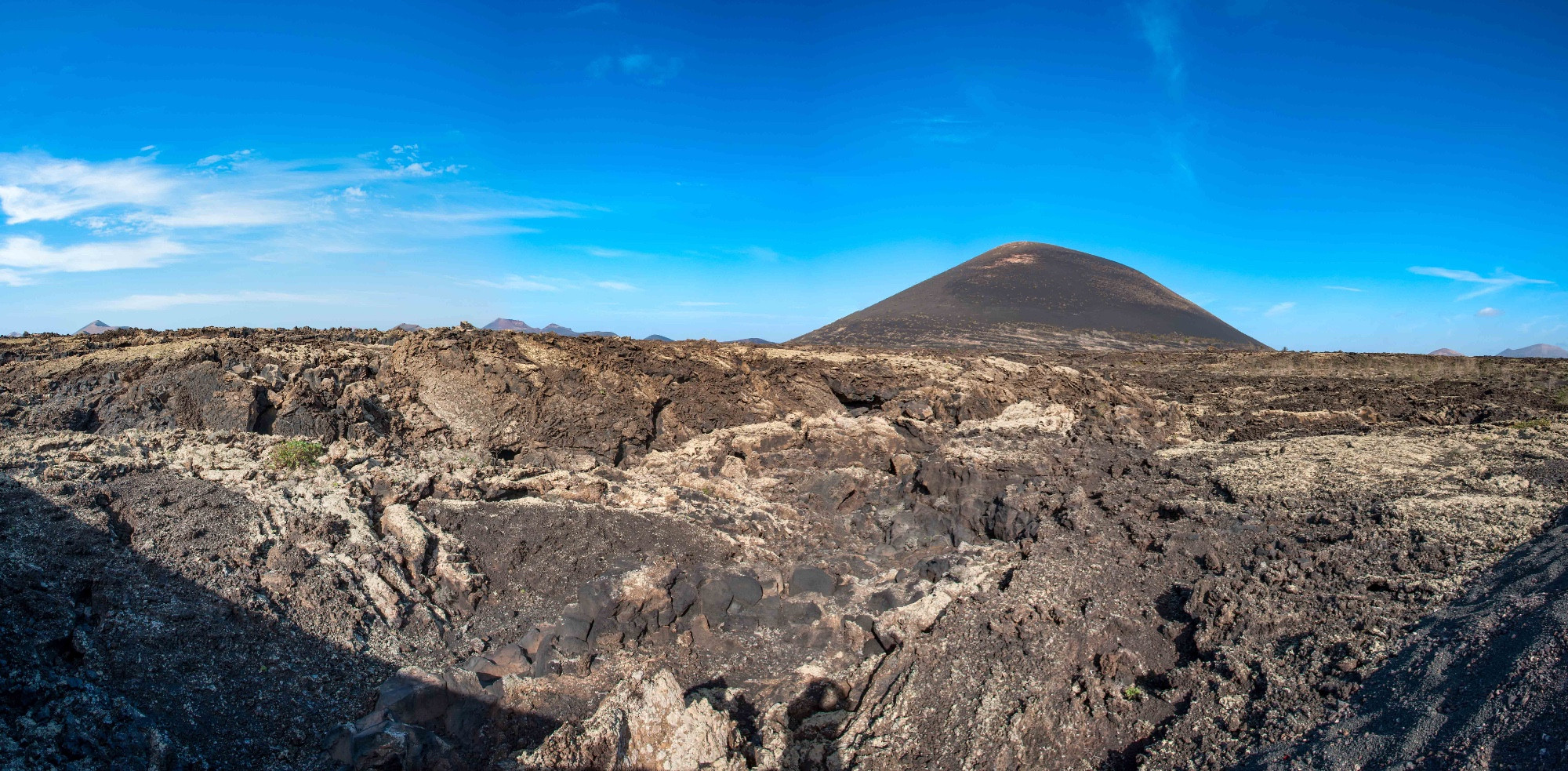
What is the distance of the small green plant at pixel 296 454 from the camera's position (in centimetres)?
705

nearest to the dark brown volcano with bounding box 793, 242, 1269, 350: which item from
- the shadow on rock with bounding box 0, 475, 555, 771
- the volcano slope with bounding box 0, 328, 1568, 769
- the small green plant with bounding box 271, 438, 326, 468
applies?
the volcano slope with bounding box 0, 328, 1568, 769

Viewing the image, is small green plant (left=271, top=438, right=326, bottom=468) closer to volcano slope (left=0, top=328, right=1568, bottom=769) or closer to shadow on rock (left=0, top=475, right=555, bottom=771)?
volcano slope (left=0, top=328, right=1568, bottom=769)

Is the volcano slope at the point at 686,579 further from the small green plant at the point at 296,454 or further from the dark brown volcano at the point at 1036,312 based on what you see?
the dark brown volcano at the point at 1036,312

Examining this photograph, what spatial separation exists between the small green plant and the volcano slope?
16cm

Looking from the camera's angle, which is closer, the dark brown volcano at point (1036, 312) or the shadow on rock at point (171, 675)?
the shadow on rock at point (171, 675)

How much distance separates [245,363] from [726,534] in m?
6.32

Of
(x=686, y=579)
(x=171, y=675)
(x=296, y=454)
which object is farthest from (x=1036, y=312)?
(x=171, y=675)

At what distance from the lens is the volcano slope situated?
13.9ft

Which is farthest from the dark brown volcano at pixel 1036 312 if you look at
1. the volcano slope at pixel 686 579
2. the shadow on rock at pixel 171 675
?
the shadow on rock at pixel 171 675

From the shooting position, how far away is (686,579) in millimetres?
6672

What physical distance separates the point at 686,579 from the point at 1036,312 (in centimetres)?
4378

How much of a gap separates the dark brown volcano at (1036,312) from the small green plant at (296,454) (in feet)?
86.9

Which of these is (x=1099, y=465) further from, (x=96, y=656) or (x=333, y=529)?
(x=96, y=656)

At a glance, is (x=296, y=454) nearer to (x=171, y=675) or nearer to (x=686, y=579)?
(x=171, y=675)
